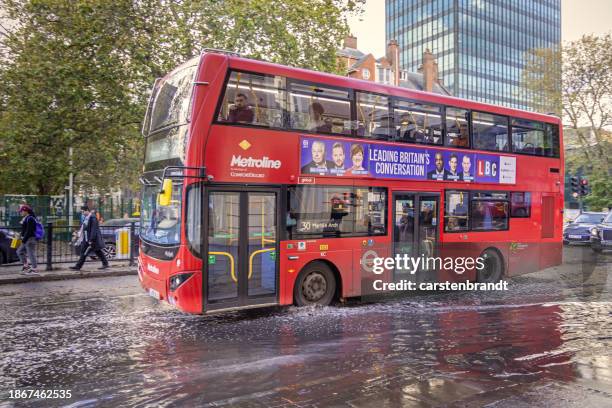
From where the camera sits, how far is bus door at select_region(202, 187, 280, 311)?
24.8ft

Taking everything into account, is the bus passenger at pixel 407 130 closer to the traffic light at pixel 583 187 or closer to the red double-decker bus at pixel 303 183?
the red double-decker bus at pixel 303 183

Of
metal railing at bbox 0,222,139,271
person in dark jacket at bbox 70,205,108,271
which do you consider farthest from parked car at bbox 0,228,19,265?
person in dark jacket at bbox 70,205,108,271

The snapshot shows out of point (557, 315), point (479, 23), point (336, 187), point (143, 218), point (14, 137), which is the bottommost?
point (557, 315)

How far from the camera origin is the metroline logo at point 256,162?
7.78m

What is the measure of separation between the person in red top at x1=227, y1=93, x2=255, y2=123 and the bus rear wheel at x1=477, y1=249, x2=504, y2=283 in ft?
23.2

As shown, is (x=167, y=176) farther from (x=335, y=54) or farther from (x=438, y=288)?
(x=335, y=54)

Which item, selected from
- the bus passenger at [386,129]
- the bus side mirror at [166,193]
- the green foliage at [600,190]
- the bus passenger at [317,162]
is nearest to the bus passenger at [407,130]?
the bus passenger at [386,129]

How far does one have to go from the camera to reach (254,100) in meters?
7.96

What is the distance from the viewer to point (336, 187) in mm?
8930

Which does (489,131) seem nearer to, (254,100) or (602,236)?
(254,100)

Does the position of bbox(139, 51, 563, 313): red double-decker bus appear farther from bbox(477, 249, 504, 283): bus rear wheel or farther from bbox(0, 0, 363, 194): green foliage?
bbox(0, 0, 363, 194): green foliage

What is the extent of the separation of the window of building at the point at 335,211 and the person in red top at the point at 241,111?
143 centimetres

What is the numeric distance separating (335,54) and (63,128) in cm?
1101

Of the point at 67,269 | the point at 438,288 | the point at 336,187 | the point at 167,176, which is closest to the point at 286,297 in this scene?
the point at 336,187
